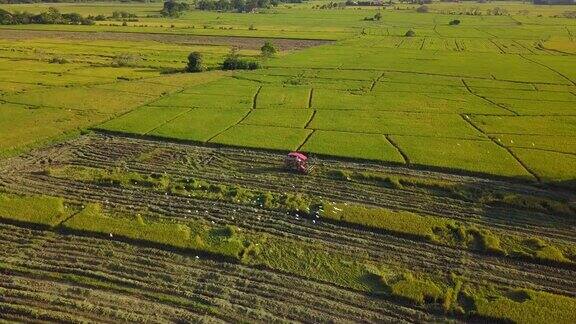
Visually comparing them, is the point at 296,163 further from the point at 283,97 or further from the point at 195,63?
the point at 195,63

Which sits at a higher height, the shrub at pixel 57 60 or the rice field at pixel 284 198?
the shrub at pixel 57 60

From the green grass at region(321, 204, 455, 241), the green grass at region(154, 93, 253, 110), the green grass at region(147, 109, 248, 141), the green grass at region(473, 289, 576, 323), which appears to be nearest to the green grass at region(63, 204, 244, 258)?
the green grass at region(321, 204, 455, 241)

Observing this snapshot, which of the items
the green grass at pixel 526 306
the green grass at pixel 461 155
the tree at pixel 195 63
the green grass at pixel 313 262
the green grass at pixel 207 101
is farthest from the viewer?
the tree at pixel 195 63

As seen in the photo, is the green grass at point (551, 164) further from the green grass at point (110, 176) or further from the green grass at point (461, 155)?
the green grass at point (110, 176)

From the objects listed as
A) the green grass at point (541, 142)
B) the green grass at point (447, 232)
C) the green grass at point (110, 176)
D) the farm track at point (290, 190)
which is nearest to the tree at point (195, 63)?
the farm track at point (290, 190)

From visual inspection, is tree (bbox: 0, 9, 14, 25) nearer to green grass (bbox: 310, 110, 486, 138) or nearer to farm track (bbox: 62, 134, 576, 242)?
farm track (bbox: 62, 134, 576, 242)

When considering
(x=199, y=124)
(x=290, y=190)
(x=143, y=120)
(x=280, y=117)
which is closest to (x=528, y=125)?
(x=280, y=117)

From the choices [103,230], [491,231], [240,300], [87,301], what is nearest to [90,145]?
[103,230]
